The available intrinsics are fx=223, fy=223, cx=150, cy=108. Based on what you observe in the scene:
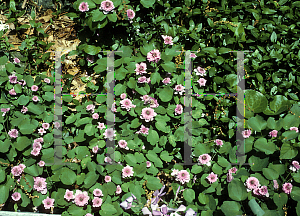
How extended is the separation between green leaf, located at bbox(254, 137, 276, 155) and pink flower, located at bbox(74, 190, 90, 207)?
137 cm

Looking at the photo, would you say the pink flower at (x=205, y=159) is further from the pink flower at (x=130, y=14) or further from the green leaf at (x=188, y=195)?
the pink flower at (x=130, y=14)

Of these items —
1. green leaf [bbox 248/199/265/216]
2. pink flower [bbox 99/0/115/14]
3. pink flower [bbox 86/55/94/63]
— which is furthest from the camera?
pink flower [bbox 86/55/94/63]

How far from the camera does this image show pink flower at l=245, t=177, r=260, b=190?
5.19ft

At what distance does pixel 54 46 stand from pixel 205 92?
4.85 feet

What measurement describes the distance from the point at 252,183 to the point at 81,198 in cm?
131

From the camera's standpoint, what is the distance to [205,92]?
6.51 feet

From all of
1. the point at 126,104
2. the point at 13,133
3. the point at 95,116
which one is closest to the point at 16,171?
the point at 13,133

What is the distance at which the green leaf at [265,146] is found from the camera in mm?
1604

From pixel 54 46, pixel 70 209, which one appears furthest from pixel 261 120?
pixel 54 46

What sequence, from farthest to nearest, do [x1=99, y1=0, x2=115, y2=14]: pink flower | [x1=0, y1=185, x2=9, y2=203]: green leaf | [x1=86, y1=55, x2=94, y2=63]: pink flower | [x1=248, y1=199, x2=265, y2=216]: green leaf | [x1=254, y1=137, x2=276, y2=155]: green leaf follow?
[x1=86, y1=55, x2=94, y2=63]: pink flower → [x1=0, y1=185, x2=9, y2=203]: green leaf → [x1=99, y1=0, x2=115, y2=14]: pink flower → [x1=254, y1=137, x2=276, y2=155]: green leaf → [x1=248, y1=199, x2=265, y2=216]: green leaf

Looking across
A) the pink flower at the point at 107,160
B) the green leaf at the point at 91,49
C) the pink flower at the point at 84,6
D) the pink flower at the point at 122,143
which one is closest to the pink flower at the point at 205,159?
the pink flower at the point at 122,143

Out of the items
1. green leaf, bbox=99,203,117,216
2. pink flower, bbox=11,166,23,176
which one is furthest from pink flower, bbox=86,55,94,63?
green leaf, bbox=99,203,117,216

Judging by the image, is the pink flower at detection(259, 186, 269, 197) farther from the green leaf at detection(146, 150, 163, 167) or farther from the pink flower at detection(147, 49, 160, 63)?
the pink flower at detection(147, 49, 160, 63)

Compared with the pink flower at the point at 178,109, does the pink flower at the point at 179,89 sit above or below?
above
